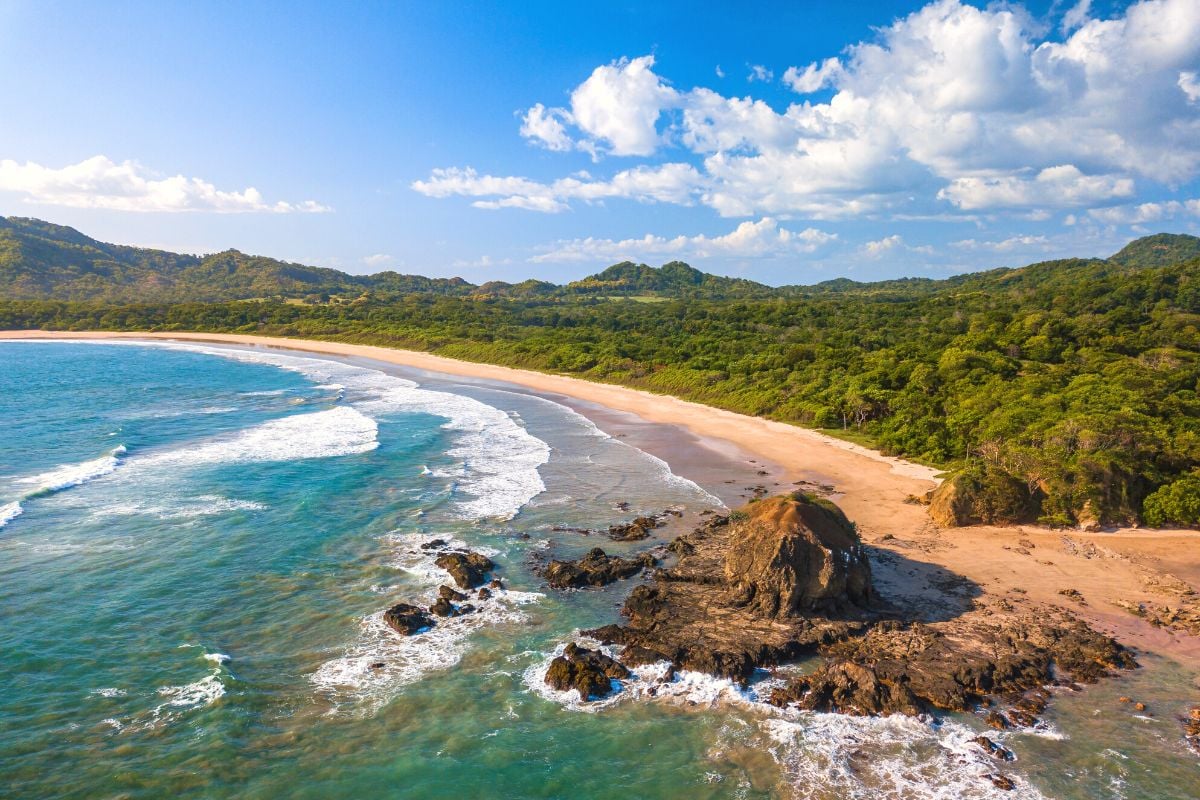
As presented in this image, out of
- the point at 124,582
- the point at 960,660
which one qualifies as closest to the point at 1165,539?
the point at 960,660

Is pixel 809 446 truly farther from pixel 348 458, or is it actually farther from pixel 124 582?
pixel 124 582

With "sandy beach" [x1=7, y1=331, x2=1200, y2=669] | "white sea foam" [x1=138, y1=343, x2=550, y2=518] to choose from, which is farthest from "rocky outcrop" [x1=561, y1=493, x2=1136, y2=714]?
"white sea foam" [x1=138, y1=343, x2=550, y2=518]

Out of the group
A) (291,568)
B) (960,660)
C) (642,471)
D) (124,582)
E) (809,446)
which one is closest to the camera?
(960,660)

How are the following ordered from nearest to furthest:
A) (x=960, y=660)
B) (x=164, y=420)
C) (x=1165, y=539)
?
(x=960, y=660) < (x=1165, y=539) < (x=164, y=420)

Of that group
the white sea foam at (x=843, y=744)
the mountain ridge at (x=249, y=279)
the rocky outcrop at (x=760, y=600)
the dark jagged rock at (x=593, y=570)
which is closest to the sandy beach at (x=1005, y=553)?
the rocky outcrop at (x=760, y=600)

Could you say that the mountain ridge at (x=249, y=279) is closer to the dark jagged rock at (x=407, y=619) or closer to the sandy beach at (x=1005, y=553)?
the sandy beach at (x=1005, y=553)

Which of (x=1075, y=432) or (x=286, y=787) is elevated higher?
(x=1075, y=432)

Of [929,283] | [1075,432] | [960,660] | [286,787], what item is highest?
[929,283]
